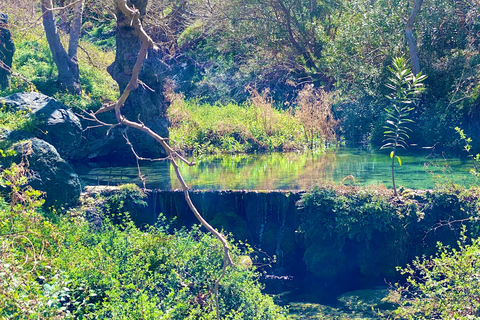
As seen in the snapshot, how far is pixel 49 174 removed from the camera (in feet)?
29.0

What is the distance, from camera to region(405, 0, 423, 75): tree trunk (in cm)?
1633

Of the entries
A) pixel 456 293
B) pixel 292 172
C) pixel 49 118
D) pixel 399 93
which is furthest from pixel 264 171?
pixel 456 293

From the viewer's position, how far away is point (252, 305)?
625 cm

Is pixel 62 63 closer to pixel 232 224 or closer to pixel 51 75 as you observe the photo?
pixel 51 75

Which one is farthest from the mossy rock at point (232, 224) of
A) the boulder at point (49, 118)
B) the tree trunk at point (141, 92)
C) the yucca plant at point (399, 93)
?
the tree trunk at point (141, 92)

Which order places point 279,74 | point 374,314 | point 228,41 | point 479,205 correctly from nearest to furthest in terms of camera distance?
point 374,314, point 479,205, point 279,74, point 228,41

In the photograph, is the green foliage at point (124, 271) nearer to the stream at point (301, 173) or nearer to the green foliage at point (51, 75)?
the stream at point (301, 173)

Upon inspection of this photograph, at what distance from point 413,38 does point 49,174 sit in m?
12.5

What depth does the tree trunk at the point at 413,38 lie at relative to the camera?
16328 millimetres

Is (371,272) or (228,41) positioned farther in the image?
(228,41)

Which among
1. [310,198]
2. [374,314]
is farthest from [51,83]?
[374,314]

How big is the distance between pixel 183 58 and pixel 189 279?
20612mm

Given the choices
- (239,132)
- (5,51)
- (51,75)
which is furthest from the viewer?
(239,132)

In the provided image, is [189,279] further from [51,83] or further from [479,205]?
[51,83]
